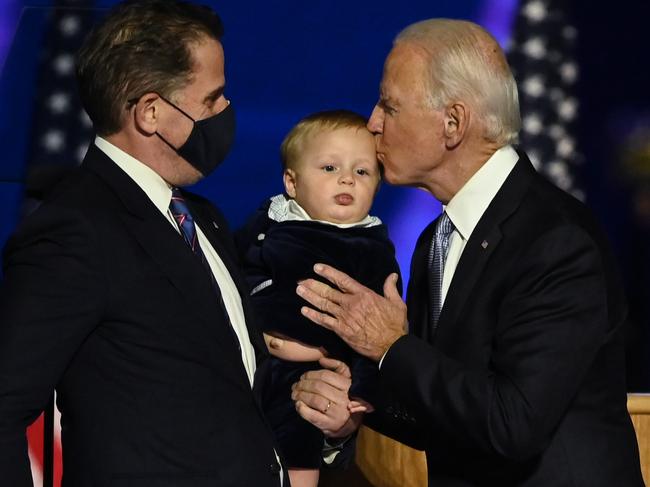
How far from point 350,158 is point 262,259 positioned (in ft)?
1.12

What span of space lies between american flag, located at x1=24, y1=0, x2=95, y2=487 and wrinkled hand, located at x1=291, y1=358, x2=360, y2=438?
1667 mm

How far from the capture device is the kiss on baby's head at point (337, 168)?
9.68 feet

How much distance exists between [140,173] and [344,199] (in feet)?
2.63

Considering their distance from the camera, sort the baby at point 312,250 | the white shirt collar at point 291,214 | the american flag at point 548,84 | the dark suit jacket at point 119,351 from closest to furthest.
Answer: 1. the dark suit jacket at point 119,351
2. the baby at point 312,250
3. the white shirt collar at point 291,214
4. the american flag at point 548,84

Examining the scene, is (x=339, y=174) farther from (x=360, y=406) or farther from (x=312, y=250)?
(x=360, y=406)

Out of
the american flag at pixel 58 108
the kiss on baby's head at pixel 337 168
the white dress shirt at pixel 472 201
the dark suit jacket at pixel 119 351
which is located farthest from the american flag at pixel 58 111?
the white dress shirt at pixel 472 201

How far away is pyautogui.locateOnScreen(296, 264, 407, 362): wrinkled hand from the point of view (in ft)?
7.61

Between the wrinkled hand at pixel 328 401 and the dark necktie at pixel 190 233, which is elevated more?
the dark necktie at pixel 190 233

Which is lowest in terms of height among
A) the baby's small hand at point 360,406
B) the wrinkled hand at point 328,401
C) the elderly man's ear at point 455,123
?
the wrinkled hand at point 328,401

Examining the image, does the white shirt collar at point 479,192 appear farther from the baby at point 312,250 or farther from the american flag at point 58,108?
the american flag at point 58,108

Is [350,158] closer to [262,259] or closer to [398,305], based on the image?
[262,259]

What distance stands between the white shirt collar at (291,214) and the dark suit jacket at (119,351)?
32.3 inches

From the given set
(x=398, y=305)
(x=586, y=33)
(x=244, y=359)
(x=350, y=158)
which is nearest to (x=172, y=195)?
(x=244, y=359)

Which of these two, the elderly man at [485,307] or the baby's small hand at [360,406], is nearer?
the elderly man at [485,307]
